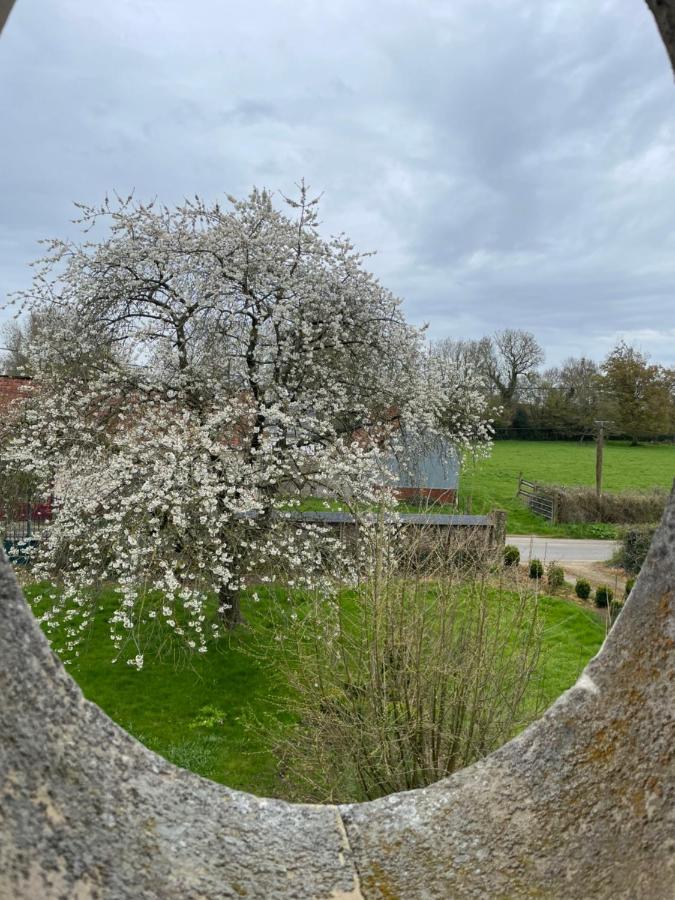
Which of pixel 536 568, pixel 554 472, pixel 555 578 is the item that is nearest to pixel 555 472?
pixel 554 472

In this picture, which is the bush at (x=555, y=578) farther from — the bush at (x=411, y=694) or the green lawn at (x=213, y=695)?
the bush at (x=411, y=694)

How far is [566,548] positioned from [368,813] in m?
19.3

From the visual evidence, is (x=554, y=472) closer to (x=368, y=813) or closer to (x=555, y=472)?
(x=555, y=472)

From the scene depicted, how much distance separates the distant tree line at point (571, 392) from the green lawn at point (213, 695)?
896 inches

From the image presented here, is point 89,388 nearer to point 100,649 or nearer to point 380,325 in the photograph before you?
point 100,649

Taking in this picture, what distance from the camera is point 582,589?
14.0 meters

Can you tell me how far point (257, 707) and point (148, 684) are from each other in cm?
178

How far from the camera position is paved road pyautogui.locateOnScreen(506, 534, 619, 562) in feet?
58.9

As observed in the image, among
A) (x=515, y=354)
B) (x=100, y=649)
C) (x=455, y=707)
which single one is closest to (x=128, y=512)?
(x=100, y=649)

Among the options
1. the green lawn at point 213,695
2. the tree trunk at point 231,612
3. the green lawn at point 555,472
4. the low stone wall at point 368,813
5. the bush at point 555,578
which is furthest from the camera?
the green lawn at point 555,472

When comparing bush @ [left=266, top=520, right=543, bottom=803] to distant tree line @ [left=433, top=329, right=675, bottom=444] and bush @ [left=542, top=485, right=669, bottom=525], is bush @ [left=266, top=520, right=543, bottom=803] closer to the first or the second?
bush @ [left=542, top=485, right=669, bottom=525]

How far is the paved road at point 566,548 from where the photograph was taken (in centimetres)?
1795

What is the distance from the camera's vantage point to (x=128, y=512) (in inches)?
345

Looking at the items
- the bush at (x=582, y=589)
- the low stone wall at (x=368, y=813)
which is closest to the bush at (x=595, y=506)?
the bush at (x=582, y=589)
